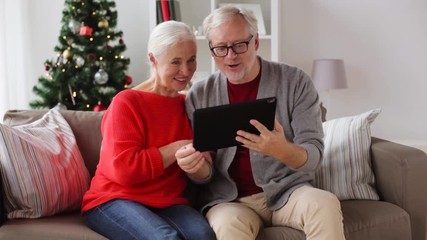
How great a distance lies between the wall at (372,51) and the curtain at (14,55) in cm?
21

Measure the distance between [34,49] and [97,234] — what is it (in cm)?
262

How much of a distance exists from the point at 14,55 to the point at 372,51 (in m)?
2.50

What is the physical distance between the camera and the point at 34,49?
13.1 ft

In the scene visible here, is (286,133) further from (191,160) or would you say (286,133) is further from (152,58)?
(152,58)

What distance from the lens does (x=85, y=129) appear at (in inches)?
84.4

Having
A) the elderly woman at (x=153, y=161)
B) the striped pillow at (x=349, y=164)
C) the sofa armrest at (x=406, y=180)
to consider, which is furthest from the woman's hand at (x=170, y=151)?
the sofa armrest at (x=406, y=180)

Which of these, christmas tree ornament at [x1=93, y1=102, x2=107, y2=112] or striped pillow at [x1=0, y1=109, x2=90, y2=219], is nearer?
striped pillow at [x1=0, y1=109, x2=90, y2=219]

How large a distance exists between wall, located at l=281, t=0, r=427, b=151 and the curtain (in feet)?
6.07

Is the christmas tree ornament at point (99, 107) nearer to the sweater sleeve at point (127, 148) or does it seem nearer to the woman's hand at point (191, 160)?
the sweater sleeve at point (127, 148)

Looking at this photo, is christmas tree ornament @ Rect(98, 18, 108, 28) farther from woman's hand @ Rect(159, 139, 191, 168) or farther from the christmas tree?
woman's hand @ Rect(159, 139, 191, 168)

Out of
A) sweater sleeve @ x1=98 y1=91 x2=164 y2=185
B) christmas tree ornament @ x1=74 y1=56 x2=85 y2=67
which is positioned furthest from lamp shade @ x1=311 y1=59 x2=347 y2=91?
sweater sleeve @ x1=98 y1=91 x2=164 y2=185

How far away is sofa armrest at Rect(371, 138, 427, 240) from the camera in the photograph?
199 cm

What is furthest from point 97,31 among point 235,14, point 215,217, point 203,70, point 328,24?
point 215,217

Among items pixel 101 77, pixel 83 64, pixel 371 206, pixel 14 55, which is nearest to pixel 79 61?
pixel 83 64
